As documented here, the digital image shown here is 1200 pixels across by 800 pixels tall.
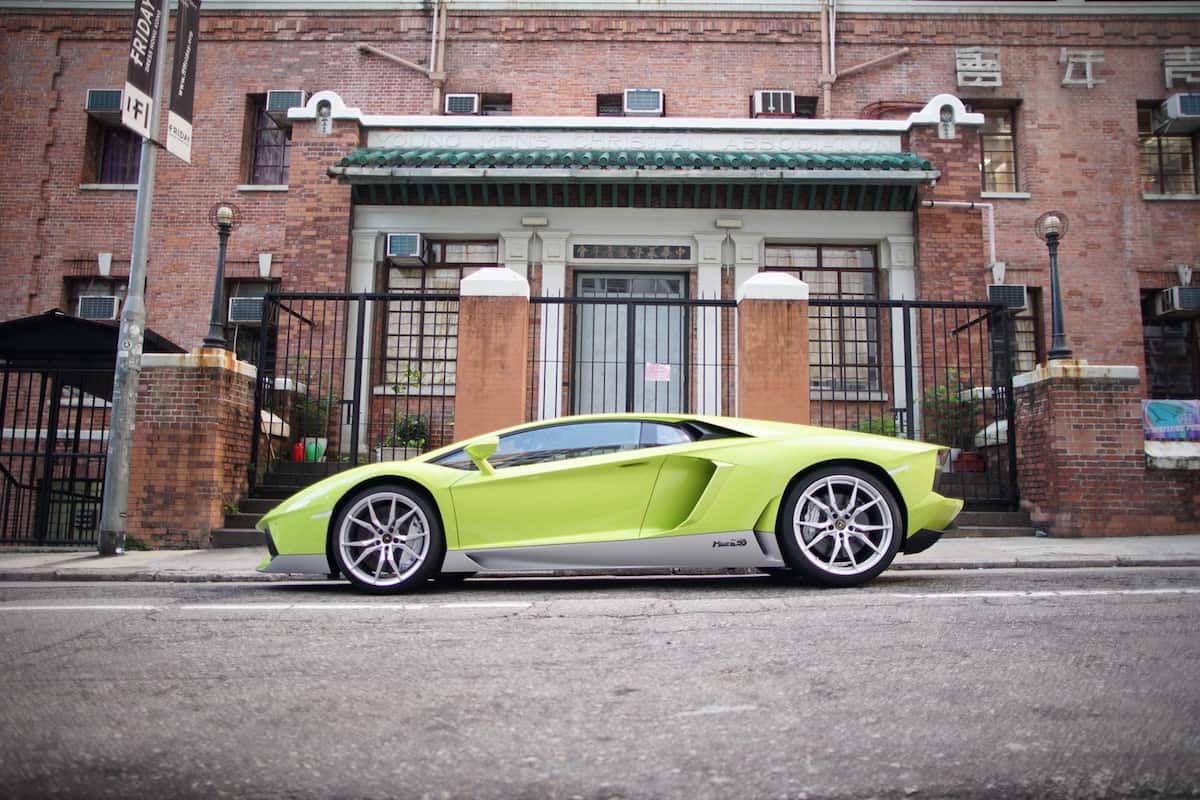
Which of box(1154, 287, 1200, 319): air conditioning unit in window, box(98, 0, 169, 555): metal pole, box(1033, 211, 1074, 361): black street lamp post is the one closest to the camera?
box(98, 0, 169, 555): metal pole

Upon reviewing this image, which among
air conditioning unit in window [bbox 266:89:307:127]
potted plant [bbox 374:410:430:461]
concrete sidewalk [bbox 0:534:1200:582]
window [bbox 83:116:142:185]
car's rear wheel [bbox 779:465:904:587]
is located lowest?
concrete sidewalk [bbox 0:534:1200:582]

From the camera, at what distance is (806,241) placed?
608 inches

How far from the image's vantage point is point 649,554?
595 cm

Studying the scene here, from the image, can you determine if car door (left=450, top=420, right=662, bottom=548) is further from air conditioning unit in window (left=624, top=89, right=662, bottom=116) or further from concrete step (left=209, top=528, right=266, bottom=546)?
air conditioning unit in window (left=624, top=89, right=662, bottom=116)

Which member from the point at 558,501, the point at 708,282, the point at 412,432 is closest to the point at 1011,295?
the point at 708,282

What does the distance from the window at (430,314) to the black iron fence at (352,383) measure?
3cm

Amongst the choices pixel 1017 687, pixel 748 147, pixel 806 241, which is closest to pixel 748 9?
pixel 748 147

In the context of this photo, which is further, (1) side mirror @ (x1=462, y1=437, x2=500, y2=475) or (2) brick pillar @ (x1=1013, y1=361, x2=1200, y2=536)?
(2) brick pillar @ (x1=1013, y1=361, x2=1200, y2=536)

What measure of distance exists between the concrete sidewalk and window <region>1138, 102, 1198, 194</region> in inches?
509

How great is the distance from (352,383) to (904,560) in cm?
916

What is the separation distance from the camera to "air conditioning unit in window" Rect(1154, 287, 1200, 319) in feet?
59.7

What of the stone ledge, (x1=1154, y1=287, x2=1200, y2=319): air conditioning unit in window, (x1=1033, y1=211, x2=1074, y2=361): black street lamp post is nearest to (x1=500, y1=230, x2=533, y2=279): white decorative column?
(x1=1033, y1=211, x2=1074, y2=361): black street lamp post

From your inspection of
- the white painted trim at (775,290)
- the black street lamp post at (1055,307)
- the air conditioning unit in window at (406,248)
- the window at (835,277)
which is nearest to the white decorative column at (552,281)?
the air conditioning unit in window at (406,248)

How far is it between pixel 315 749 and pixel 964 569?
6236mm
